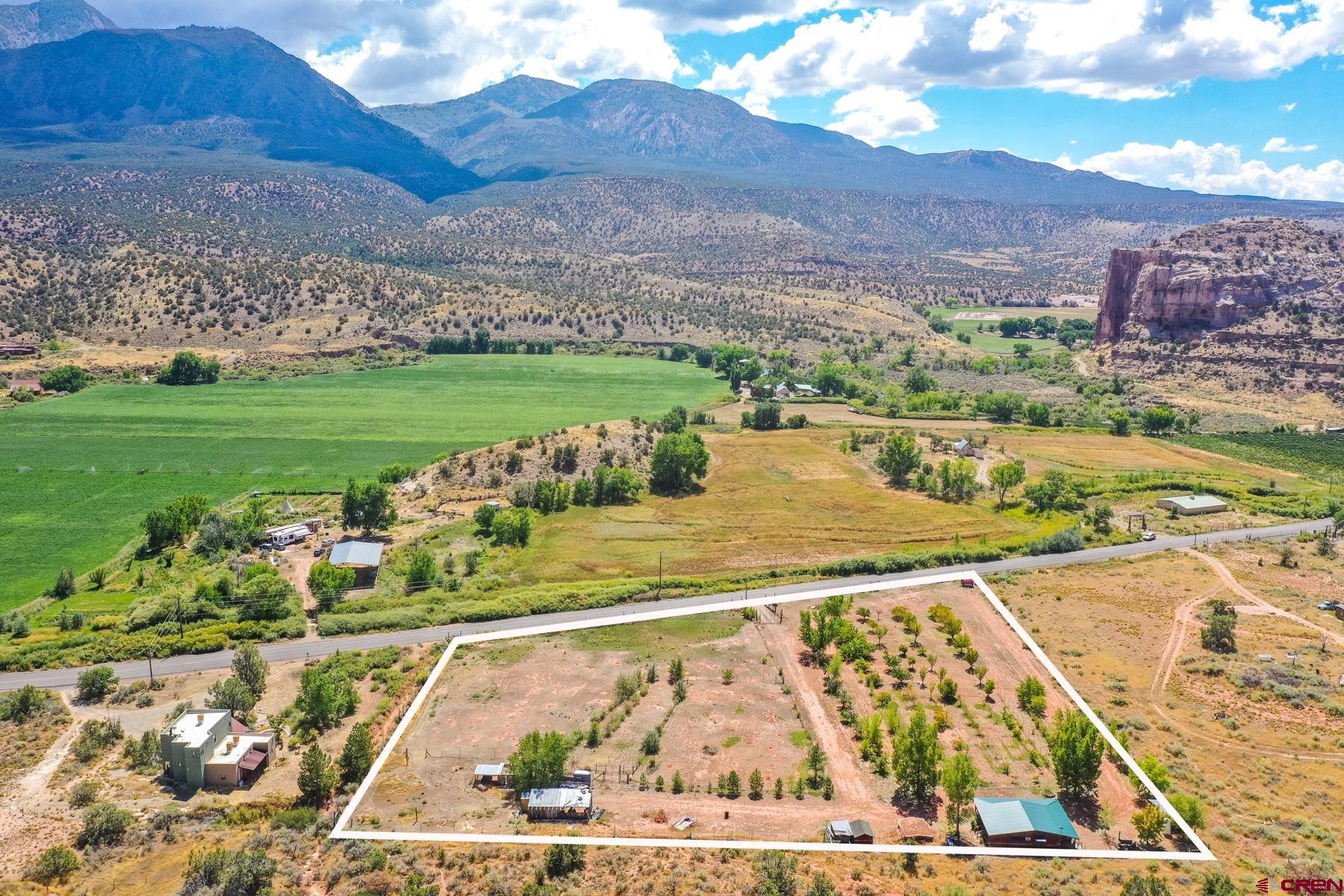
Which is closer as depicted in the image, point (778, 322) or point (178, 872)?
point (178, 872)

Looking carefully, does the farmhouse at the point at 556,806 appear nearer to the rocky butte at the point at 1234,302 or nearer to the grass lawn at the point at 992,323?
the rocky butte at the point at 1234,302

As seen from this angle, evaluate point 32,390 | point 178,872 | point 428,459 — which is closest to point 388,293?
point 32,390

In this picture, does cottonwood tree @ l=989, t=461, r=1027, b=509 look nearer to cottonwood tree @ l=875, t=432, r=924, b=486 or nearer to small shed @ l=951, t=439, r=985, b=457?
cottonwood tree @ l=875, t=432, r=924, b=486

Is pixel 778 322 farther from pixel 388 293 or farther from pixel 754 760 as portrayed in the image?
pixel 754 760

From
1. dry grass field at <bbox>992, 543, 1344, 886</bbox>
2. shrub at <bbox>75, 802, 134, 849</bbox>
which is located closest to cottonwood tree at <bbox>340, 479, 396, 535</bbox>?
shrub at <bbox>75, 802, 134, 849</bbox>

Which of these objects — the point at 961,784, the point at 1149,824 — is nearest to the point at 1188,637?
the point at 961,784

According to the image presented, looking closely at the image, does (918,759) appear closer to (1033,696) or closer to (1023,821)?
(1023,821)
